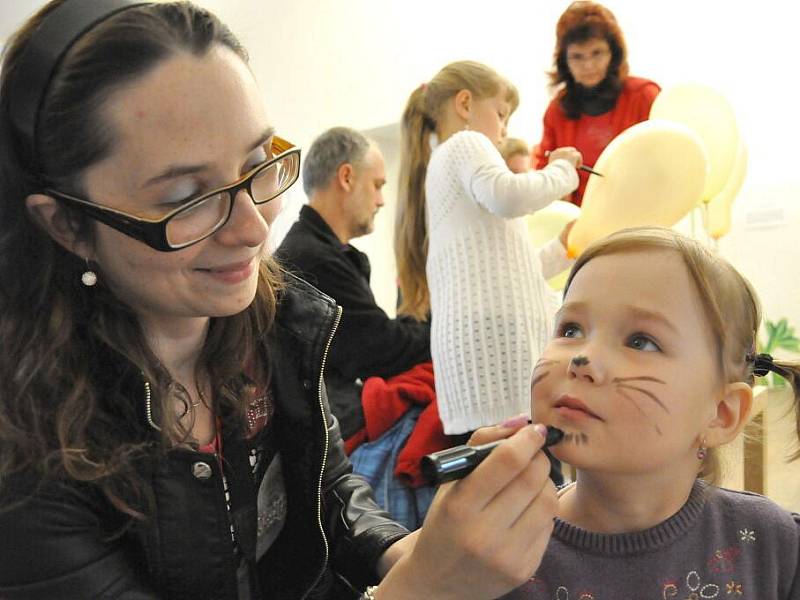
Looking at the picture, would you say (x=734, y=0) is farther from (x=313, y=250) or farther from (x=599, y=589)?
(x=599, y=589)

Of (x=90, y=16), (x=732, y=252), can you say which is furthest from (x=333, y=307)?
(x=732, y=252)

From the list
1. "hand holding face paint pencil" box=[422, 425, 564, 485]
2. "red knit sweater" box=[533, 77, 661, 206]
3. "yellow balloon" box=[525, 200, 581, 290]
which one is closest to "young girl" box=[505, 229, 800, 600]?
"hand holding face paint pencil" box=[422, 425, 564, 485]

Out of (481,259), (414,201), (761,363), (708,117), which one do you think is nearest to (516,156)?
(708,117)

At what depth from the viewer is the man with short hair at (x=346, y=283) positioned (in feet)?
6.75

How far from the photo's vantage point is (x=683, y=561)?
2.56 feet

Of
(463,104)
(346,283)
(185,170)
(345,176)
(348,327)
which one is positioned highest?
(185,170)

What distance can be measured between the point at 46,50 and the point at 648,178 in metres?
1.33

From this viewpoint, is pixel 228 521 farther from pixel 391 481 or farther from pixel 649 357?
pixel 391 481

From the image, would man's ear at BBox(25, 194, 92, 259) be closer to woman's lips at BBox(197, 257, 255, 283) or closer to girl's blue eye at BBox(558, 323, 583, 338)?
woman's lips at BBox(197, 257, 255, 283)

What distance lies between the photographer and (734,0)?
3.68m

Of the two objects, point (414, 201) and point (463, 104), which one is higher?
point (463, 104)

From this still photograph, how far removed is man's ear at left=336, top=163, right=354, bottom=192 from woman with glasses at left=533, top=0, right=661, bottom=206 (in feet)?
2.46

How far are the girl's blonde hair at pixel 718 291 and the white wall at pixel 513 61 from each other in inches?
96.3

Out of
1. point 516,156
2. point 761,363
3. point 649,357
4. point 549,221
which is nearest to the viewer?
point 649,357
